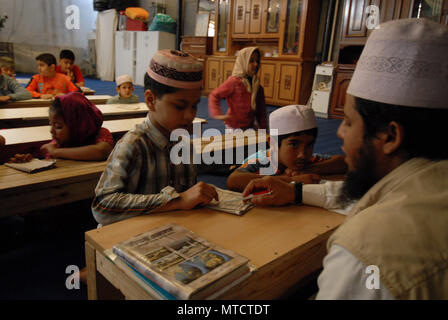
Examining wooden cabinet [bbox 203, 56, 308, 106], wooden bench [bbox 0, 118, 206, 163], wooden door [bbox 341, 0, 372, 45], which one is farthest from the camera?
wooden cabinet [bbox 203, 56, 308, 106]

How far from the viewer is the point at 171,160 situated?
1444mm

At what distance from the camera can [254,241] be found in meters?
0.98

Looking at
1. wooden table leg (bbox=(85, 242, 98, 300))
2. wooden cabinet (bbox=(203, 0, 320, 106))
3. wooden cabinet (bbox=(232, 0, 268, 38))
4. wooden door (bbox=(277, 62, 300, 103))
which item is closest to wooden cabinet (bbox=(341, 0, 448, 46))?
wooden cabinet (bbox=(203, 0, 320, 106))

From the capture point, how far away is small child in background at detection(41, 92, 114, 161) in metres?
2.12

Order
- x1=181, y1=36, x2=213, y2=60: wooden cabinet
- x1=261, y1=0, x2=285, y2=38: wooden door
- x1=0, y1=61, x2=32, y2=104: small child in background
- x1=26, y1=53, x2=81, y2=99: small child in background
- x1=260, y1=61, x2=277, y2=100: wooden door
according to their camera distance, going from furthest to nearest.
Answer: x1=181, y1=36, x2=213, y2=60: wooden cabinet → x1=260, y1=61, x2=277, y2=100: wooden door → x1=261, y1=0, x2=285, y2=38: wooden door → x1=26, y1=53, x2=81, y2=99: small child in background → x1=0, y1=61, x2=32, y2=104: small child in background

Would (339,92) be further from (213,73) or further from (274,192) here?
(274,192)

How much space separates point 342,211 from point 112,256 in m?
0.85

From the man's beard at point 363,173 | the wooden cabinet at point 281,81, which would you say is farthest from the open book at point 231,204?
the wooden cabinet at point 281,81

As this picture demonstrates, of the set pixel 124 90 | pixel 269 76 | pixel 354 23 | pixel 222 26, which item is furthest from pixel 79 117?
pixel 222 26

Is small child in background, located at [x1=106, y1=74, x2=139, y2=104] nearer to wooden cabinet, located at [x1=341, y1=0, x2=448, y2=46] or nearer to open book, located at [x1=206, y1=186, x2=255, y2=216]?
open book, located at [x1=206, y1=186, x2=255, y2=216]

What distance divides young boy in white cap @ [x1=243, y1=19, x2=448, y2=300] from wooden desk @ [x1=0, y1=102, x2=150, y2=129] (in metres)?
3.23
